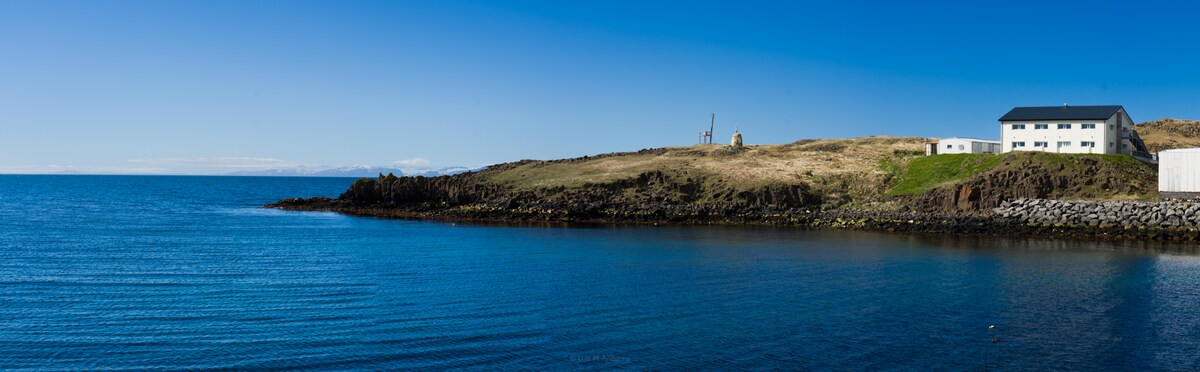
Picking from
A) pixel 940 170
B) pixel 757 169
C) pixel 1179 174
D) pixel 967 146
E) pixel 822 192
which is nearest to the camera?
pixel 1179 174

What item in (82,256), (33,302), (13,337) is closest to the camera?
(13,337)

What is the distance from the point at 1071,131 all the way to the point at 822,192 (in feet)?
89.9

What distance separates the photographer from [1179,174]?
71.8 metres

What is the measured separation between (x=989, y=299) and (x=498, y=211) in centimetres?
6324

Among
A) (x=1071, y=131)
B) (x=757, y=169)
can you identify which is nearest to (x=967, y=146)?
(x=1071, y=131)

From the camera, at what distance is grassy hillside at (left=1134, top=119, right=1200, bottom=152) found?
354 feet

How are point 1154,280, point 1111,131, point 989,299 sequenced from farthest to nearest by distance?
point 1111,131, point 1154,280, point 989,299

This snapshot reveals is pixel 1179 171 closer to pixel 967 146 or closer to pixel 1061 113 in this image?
pixel 1061 113

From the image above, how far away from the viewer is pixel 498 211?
91.2m

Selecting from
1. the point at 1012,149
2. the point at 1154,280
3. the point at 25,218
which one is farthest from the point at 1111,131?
the point at 25,218

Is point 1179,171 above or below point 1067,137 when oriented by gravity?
below

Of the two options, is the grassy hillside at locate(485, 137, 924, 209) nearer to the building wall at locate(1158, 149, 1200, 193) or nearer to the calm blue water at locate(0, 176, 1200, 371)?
the building wall at locate(1158, 149, 1200, 193)

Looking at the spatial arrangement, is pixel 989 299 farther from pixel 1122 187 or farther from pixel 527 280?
pixel 1122 187

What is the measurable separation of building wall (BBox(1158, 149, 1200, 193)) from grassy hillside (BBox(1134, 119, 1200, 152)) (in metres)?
36.3
